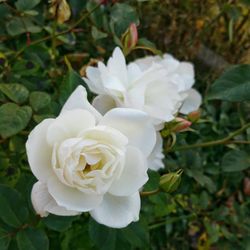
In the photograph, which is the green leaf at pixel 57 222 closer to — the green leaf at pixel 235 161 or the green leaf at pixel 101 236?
the green leaf at pixel 101 236

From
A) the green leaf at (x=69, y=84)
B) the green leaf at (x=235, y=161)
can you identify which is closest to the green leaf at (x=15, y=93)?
the green leaf at (x=69, y=84)

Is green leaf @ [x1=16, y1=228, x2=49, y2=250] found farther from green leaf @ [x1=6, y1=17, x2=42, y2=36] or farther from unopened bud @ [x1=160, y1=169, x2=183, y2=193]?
green leaf @ [x1=6, y1=17, x2=42, y2=36]

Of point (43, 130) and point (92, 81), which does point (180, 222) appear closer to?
point (92, 81)

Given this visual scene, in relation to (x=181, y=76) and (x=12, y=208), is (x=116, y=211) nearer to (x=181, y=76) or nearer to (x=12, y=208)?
(x=12, y=208)

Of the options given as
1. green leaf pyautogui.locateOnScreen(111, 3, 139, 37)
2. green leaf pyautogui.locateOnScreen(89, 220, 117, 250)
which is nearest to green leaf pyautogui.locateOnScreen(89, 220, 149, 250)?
green leaf pyautogui.locateOnScreen(89, 220, 117, 250)

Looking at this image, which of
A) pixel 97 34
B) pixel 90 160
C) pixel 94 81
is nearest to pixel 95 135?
pixel 90 160

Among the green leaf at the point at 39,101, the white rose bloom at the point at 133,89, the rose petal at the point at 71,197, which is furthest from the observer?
the green leaf at the point at 39,101
